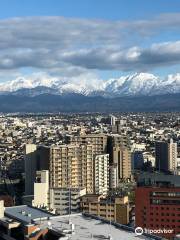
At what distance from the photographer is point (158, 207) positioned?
89.1 ft

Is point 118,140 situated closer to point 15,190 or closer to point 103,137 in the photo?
point 103,137

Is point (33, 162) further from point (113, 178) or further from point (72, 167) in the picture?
point (113, 178)

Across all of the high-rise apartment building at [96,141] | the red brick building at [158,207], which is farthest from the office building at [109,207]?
the high-rise apartment building at [96,141]

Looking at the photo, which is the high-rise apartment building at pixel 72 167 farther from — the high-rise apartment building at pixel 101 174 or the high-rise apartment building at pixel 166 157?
the high-rise apartment building at pixel 166 157

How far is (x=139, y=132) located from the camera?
92.0 meters

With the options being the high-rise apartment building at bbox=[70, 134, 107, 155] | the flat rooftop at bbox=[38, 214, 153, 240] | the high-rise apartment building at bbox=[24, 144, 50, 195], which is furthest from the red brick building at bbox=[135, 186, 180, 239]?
the high-rise apartment building at bbox=[70, 134, 107, 155]

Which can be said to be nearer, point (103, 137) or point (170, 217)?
point (170, 217)

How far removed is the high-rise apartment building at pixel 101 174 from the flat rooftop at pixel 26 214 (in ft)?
72.4

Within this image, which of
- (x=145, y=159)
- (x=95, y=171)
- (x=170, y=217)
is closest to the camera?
(x=170, y=217)

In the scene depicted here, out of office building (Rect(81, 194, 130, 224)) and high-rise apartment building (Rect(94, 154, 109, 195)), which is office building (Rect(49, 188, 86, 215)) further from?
high-rise apartment building (Rect(94, 154, 109, 195))

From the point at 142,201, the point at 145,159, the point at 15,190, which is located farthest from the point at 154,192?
the point at 145,159

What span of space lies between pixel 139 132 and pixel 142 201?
6497 centimetres

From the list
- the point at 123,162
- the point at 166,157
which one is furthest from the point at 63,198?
the point at 166,157

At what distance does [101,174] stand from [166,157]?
1591cm
